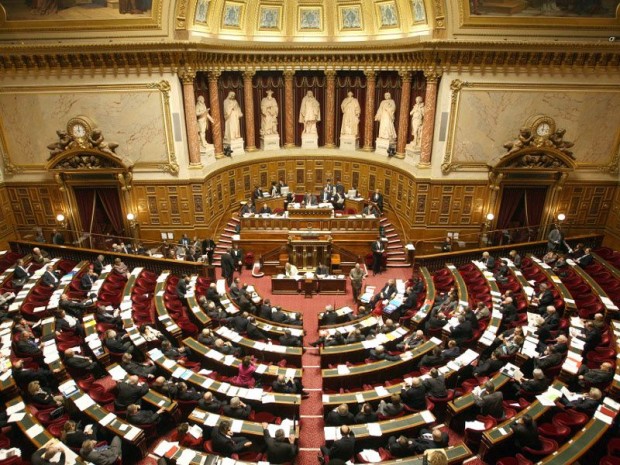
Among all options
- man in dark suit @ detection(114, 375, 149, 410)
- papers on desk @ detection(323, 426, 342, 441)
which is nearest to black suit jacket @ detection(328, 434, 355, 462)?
papers on desk @ detection(323, 426, 342, 441)

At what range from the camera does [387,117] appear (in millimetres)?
21203

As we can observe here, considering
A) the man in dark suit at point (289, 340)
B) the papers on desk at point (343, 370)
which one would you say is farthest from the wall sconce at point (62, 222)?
the papers on desk at point (343, 370)

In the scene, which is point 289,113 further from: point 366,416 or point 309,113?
point 366,416

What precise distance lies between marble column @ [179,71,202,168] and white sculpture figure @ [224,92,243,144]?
9.04ft

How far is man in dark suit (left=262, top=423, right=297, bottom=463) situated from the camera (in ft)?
26.4

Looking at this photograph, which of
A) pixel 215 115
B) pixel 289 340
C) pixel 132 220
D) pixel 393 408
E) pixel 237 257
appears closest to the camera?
pixel 393 408

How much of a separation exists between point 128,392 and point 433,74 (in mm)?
15148

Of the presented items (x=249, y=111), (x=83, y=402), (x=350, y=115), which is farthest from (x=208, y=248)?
(x=350, y=115)

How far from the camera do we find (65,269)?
1535 cm

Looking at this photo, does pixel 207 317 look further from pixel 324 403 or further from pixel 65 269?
pixel 65 269

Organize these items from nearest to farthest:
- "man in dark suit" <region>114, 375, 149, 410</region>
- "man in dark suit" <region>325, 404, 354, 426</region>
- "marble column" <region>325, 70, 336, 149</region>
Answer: "man in dark suit" <region>325, 404, 354, 426</region> < "man in dark suit" <region>114, 375, 149, 410</region> < "marble column" <region>325, 70, 336, 149</region>

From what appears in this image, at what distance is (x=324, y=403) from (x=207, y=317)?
4857 mm

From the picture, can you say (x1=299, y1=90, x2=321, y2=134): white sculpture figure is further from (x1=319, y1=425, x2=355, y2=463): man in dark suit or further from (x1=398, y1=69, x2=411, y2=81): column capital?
(x1=319, y1=425, x2=355, y2=463): man in dark suit

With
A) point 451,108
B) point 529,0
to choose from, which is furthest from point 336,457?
point 529,0
